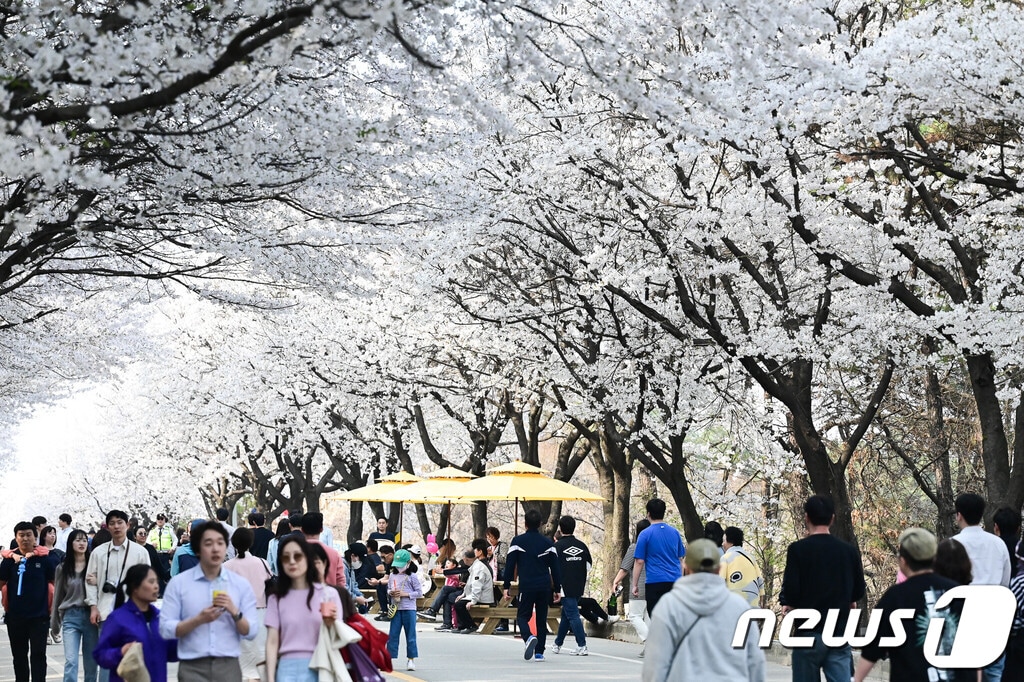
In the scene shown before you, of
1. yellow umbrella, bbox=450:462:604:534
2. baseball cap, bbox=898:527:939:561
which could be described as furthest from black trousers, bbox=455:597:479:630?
baseball cap, bbox=898:527:939:561

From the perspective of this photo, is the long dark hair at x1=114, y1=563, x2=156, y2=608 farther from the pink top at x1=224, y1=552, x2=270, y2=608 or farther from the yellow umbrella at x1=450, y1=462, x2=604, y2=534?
the yellow umbrella at x1=450, y1=462, x2=604, y2=534

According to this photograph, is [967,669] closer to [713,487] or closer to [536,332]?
[536,332]

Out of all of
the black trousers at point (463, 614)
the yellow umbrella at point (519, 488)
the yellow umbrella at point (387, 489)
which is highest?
the yellow umbrella at point (387, 489)

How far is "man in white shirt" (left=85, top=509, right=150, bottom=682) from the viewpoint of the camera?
38.7 feet

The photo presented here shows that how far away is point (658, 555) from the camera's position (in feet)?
49.5

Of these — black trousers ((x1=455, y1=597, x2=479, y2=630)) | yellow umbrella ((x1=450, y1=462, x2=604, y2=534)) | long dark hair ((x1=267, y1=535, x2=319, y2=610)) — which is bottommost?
black trousers ((x1=455, y1=597, x2=479, y2=630))

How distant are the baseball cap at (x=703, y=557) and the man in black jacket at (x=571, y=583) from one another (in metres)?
Answer: 11.0

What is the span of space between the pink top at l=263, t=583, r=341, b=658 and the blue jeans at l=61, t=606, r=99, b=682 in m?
4.61

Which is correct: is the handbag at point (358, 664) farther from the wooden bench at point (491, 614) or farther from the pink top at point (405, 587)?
the wooden bench at point (491, 614)

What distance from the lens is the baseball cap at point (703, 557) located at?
6.78 meters

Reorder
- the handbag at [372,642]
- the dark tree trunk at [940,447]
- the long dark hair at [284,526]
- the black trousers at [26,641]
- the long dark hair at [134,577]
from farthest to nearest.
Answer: the dark tree trunk at [940,447]
the long dark hair at [284,526]
the black trousers at [26,641]
the handbag at [372,642]
the long dark hair at [134,577]

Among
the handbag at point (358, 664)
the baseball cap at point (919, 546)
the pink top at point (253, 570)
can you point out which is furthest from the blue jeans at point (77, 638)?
the baseball cap at point (919, 546)

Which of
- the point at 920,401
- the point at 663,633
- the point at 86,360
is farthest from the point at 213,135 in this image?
the point at 920,401

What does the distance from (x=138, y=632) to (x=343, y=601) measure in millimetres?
1245
